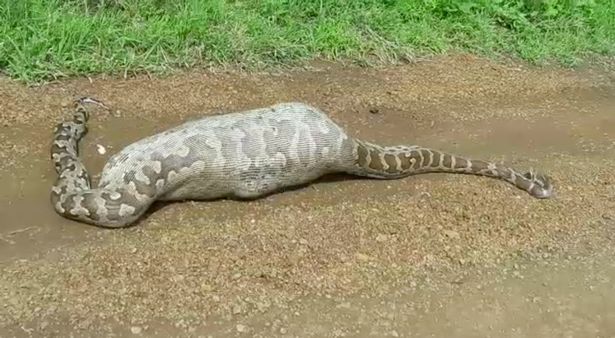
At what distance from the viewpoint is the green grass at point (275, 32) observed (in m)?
7.82

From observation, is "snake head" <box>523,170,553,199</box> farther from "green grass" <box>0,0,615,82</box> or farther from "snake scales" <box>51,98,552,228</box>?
"green grass" <box>0,0,615,82</box>

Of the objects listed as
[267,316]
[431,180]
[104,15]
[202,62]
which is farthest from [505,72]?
[267,316]

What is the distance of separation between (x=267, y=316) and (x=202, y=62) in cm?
Answer: 358

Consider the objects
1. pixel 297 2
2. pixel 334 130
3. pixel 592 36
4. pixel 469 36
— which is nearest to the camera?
pixel 334 130

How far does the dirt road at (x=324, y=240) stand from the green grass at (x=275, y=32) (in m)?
0.32

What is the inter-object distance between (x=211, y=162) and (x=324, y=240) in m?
1.02

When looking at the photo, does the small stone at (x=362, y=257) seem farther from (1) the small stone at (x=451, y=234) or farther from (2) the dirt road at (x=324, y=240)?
(1) the small stone at (x=451, y=234)

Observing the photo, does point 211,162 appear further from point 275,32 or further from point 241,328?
point 275,32

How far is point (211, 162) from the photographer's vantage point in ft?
20.4

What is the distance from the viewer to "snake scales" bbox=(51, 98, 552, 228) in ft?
19.6

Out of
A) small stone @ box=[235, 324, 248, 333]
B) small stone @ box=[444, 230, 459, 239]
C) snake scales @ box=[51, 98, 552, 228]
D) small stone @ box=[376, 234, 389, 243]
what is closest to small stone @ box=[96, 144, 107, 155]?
snake scales @ box=[51, 98, 552, 228]

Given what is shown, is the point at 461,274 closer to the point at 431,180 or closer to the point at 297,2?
the point at 431,180

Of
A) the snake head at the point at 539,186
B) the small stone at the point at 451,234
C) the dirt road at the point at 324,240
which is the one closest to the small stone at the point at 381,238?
the dirt road at the point at 324,240

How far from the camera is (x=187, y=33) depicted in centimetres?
844
